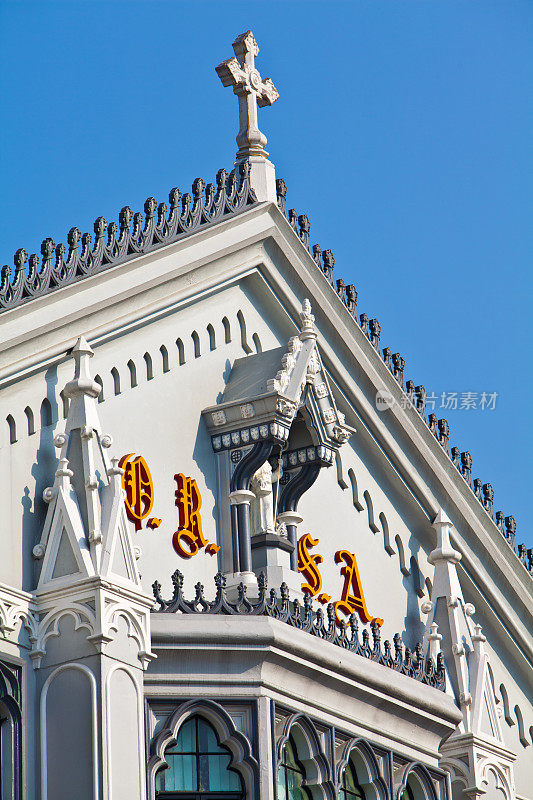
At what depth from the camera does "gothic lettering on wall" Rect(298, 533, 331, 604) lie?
30.3 m

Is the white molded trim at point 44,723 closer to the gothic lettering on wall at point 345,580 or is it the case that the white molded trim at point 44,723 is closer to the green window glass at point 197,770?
the green window glass at point 197,770

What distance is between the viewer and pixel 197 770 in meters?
25.4

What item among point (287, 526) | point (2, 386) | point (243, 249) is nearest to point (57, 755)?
point (2, 386)

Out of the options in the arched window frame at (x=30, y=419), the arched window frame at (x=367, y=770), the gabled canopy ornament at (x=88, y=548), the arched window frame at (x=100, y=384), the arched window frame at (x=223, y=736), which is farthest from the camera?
the arched window frame at (x=367, y=770)

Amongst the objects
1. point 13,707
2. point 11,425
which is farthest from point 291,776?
point 11,425

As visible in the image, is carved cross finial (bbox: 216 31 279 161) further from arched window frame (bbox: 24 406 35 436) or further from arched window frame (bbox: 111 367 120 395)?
arched window frame (bbox: 24 406 35 436)

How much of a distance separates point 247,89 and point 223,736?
11.7 meters

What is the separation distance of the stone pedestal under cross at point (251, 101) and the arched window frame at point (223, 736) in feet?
30.8

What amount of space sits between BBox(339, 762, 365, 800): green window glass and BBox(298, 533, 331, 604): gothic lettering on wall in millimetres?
3344

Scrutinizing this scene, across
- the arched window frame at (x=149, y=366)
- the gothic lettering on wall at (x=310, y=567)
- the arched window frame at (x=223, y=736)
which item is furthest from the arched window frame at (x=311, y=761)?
the arched window frame at (x=149, y=366)

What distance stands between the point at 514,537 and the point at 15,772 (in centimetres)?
1402

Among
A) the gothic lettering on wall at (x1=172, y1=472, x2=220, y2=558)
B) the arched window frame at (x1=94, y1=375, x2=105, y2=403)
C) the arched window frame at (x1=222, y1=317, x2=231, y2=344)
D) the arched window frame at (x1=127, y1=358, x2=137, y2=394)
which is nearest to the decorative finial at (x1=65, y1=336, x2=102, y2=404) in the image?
the arched window frame at (x1=94, y1=375, x2=105, y2=403)

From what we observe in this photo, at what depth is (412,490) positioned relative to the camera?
33.6 metres

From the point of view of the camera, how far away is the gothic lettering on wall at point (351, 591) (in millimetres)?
31094
